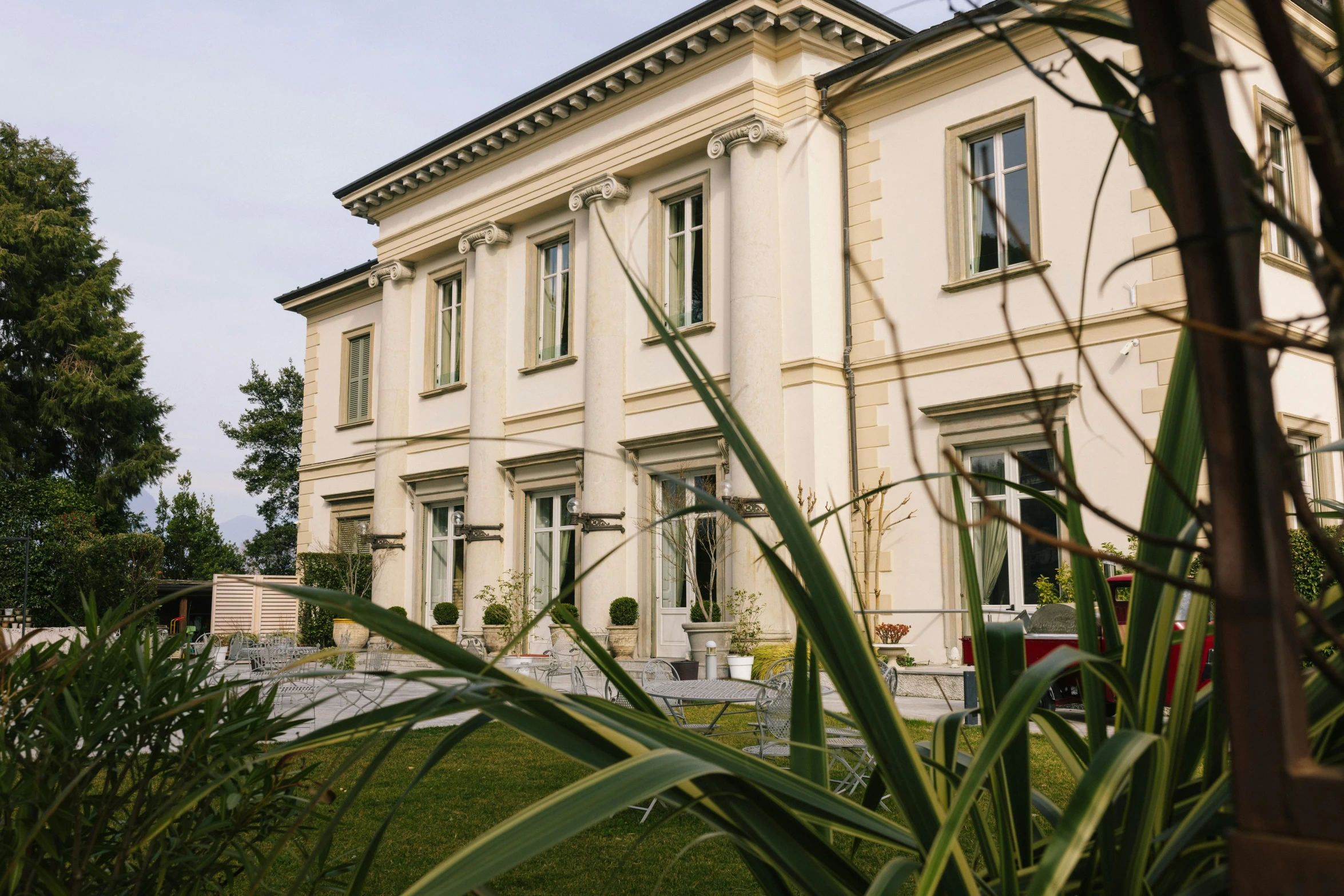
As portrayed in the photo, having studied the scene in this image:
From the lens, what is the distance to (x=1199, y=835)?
48.7 inches

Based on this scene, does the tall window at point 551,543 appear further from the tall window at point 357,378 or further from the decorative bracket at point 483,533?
the tall window at point 357,378

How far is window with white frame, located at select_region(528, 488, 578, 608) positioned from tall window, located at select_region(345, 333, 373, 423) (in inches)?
248

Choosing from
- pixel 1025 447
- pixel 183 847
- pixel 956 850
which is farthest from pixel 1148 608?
pixel 1025 447

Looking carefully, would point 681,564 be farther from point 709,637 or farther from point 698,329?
point 698,329

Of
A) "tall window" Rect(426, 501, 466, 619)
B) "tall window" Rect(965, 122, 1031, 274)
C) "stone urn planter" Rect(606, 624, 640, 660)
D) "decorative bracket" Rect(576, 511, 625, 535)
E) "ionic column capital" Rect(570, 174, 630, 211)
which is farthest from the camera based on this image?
"tall window" Rect(426, 501, 466, 619)

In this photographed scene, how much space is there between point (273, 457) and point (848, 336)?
3788 cm

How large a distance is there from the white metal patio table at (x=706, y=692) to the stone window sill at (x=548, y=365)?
1089 centimetres

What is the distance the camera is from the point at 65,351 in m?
35.1

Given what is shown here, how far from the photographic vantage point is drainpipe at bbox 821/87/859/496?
Result: 15.1 m

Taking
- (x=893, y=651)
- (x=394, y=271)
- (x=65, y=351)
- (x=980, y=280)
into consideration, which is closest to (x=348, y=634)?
(x=394, y=271)

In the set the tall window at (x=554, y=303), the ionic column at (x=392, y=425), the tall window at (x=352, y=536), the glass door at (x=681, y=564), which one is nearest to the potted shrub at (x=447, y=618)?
the ionic column at (x=392, y=425)

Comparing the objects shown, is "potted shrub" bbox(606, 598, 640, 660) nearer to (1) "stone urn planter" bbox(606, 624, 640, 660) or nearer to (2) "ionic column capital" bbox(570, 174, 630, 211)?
(1) "stone urn planter" bbox(606, 624, 640, 660)

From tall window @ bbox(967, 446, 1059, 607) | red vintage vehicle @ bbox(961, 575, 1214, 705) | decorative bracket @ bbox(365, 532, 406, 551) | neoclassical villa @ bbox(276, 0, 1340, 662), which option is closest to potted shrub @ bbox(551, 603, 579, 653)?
red vintage vehicle @ bbox(961, 575, 1214, 705)

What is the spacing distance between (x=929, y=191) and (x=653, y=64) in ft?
15.5
